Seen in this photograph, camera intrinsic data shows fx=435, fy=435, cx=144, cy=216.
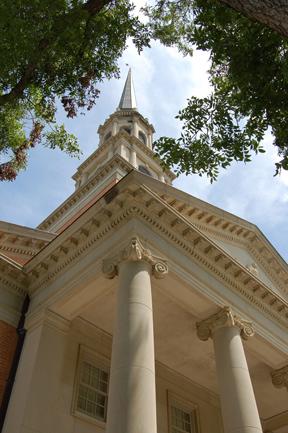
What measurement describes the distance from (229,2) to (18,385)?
1006cm

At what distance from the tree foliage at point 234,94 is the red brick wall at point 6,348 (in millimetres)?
6912

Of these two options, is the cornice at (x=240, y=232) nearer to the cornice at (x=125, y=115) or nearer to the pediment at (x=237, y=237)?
the pediment at (x=237, y=237)

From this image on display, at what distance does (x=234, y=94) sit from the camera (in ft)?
30.2

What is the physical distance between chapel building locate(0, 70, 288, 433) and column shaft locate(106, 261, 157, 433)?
2 centimetres

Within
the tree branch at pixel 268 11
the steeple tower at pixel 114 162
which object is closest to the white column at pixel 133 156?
the steeple tower at pixel 114 162

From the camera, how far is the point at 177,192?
1544cm

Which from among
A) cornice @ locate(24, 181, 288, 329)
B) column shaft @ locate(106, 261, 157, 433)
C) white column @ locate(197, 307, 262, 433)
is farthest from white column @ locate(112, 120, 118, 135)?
column shaft @ locate(106, 261, 157, 433)

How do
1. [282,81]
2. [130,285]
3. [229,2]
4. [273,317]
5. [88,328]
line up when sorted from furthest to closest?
[273,317] < [88,328] < [130,285] < [282,81] < [229,2]

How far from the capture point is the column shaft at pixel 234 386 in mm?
10347

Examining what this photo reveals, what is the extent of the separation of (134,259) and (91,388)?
4.77 metres

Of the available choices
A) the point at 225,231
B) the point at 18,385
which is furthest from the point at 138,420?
the point at 225,231

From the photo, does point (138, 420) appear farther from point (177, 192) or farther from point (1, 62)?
point (177, 192)

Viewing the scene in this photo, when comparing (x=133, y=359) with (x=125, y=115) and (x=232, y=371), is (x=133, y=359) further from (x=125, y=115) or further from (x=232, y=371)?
(x=125, y=115)

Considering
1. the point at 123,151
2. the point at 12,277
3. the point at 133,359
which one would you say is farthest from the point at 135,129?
the point at 133,359
